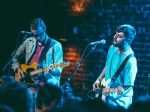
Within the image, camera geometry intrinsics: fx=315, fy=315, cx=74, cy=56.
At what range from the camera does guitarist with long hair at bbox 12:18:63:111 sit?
5461 mm

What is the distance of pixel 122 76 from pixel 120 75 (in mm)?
38

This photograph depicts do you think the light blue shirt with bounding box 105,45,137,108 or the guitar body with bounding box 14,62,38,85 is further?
the guitar body with bounding box 14,62,38,85

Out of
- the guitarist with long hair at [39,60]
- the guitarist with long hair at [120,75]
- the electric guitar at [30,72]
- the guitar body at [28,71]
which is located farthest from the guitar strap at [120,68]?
the guitar body at [28,71]

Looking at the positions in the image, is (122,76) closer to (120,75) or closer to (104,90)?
(120,75)

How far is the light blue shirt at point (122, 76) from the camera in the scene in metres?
4.75

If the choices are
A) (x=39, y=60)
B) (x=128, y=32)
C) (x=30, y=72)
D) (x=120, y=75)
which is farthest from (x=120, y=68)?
(x=30, y=72)

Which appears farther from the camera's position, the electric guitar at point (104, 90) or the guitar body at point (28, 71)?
the guitar body at point (28, 71)

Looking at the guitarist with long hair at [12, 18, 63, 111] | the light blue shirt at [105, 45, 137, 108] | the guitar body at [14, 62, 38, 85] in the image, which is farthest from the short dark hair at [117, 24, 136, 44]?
the guitar body at [14, 62, 38, 85]

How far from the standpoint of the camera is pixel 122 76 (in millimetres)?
4848

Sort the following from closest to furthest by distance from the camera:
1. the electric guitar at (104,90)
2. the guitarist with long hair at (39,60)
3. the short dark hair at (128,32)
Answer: the electric guitar at (104,90) < the short dark hair at (128,32) < the guitarist with long hair at (39,60)

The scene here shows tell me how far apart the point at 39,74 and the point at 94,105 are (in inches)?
125

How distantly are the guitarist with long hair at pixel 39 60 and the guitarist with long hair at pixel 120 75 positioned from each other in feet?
3.03

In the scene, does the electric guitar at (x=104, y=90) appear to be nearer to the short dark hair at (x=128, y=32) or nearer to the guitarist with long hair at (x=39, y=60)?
the short dark hair at (x=128, y=32)

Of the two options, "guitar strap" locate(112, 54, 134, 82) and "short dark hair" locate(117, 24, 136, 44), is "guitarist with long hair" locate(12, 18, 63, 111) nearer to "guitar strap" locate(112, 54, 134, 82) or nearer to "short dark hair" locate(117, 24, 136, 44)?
"guitar strap" locate(112, 54, 134, 82)
